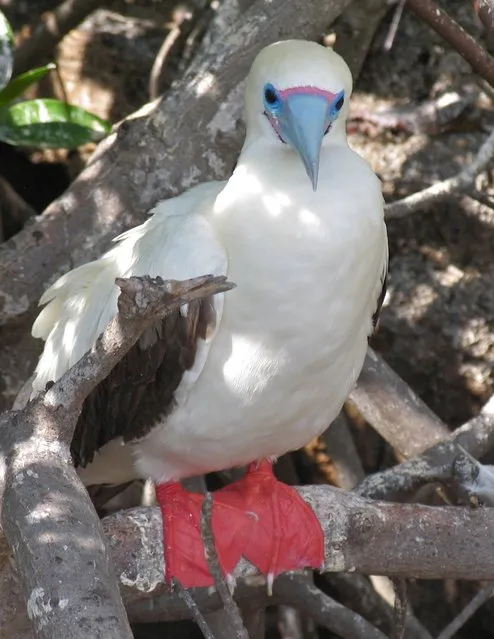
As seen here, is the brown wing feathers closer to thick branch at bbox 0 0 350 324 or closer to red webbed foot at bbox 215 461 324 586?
red webbed foot at bbox 215 461 324 586

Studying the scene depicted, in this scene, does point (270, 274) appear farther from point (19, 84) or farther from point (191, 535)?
point (19, 84)

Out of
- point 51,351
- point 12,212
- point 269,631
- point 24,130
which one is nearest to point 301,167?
point 51,351

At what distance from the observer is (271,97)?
2.74m

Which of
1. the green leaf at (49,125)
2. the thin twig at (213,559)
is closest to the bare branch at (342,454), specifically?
the green leaf at (49,125)

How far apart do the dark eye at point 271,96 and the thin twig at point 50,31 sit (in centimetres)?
193

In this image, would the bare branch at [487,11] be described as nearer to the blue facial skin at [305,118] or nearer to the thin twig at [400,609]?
the blue facial skin at [305,118]

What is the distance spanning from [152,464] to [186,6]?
2451 millimetres

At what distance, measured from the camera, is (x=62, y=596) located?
1.90 metres

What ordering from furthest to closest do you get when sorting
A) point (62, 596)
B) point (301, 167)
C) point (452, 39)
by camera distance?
1. point (452, 39)
2. point (301, 167)
3. point (62, 596)

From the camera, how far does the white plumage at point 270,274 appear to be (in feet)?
8.70

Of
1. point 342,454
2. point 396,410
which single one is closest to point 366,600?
point 342,454

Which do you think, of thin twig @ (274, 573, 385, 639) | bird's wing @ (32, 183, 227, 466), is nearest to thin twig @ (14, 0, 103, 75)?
bird's wing @ (32, 183, 227, 466)

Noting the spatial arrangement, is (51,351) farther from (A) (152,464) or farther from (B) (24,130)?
(B) (24,130)

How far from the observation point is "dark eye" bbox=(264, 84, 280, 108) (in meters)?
2.72
